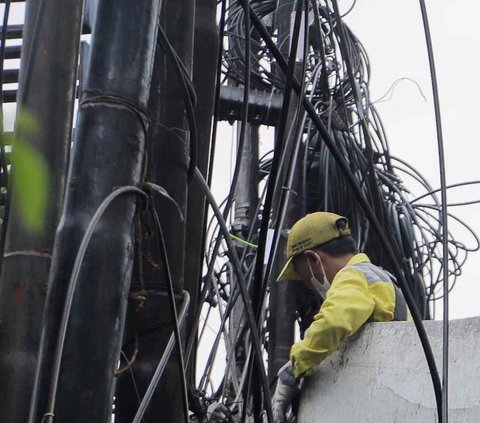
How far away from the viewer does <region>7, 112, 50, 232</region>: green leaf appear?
3.04 m

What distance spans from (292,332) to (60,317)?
4616 millimetres

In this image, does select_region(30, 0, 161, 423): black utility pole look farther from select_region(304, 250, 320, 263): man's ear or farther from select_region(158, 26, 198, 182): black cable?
select_region(304, 250, 320, 263): man's ear

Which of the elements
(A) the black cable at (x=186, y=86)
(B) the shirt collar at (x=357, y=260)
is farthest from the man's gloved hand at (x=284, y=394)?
(A) the black cable at (x=186, y=86)

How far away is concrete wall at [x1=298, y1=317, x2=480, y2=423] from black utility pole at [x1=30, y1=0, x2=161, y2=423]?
1402mm

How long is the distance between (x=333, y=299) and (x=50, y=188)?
49.1 inches

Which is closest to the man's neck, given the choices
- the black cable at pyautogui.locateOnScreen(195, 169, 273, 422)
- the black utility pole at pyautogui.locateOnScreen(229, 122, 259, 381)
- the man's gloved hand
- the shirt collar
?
the shirt collar

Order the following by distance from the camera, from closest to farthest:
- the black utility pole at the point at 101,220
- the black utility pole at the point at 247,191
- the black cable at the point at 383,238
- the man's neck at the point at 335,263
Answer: the black utility pole at the point at 101,220 → the black cable at the point at 383,238 → the man's neck at the point at 335,263 → the black utility pole at the point at 247,191

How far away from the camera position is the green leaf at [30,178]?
3.04 m

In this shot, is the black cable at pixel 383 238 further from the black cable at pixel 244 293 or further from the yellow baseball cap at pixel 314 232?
the yellow baseball cap at pixel 314 232

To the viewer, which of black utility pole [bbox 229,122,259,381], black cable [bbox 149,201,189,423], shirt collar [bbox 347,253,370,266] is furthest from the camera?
black utility pole [bbox 229,122,259,381]

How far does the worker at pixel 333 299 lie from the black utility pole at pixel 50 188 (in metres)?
1.16

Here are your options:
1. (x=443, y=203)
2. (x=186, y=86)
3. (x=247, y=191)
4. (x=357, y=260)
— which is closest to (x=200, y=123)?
(x=186, y=86)

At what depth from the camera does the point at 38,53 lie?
3.15 metres

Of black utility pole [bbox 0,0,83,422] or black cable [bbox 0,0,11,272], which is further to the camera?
black cable [bbox 0,0,11,272]
